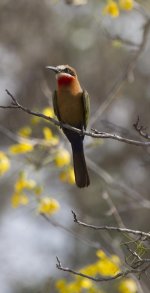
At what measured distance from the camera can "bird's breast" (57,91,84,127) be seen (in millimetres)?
4859

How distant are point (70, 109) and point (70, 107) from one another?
0.01 meters

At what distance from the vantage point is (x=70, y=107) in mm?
4855

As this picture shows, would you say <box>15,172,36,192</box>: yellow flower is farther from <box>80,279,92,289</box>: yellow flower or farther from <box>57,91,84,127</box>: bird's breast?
<box>57,91,84,127</box>: bird's breast

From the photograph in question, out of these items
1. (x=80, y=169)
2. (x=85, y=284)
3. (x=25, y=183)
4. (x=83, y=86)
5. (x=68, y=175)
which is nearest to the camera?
(x=80, y=169)

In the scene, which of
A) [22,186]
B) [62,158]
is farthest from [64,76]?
[22,186]

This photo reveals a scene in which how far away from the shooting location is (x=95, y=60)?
34.9 feet

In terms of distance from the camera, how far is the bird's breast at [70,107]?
486 cm

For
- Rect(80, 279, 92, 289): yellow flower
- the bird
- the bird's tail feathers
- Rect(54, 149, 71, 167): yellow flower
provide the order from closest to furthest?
the bird's tail feathers, the bird, Rect(80, 279, 92, 289): yellow flower, Rect(54, 149, 71, 167): yellow flower

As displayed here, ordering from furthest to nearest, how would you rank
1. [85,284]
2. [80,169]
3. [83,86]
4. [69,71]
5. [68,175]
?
[83,86], [68,175], [85,284], [69,71], [80,169]

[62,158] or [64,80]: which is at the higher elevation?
[64,80]

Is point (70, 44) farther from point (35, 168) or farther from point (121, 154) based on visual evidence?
point (35, 168)

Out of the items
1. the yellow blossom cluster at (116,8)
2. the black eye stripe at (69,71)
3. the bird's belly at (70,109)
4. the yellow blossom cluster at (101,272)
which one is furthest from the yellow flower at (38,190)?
the yellow blossom cluster at (116,8)

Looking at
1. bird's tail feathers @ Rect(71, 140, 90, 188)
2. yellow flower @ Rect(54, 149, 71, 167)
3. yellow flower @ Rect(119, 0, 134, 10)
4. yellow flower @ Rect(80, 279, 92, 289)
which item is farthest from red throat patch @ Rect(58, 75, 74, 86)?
yellow flower @ Rect(80, 279, 92, 289)

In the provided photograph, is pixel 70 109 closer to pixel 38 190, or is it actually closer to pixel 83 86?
pixel 38 190
